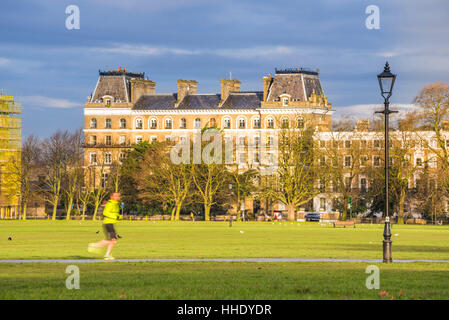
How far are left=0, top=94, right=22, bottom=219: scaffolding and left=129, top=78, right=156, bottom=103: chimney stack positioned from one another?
65.1 ft

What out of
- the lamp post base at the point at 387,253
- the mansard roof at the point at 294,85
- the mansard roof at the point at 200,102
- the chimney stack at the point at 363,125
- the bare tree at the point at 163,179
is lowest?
the lamp post base at the point at 387,253

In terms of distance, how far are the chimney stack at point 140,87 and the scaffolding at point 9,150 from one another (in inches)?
781

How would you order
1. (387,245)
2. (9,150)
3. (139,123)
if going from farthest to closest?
(139,123), (9,150), (387,245)

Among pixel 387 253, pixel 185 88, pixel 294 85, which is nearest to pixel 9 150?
pixel 185 88

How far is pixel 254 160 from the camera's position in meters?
141

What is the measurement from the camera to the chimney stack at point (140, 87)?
148m

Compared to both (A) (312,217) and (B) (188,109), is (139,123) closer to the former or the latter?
(B) (188,109)

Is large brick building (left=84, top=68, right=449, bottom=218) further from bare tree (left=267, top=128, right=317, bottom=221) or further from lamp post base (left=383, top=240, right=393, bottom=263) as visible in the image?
lamp post base (left=383, top=240, right=393, bottom=263)

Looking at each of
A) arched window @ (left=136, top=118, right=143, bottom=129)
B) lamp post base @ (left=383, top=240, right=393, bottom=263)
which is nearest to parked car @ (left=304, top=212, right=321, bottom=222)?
arched window @ (left=136, top=118, right=143, bottom=129)

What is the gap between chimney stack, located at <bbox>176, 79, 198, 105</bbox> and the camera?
148 metres

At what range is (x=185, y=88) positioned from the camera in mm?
148000

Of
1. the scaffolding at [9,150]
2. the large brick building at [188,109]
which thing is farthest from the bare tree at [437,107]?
the scaffolding at [9,150]

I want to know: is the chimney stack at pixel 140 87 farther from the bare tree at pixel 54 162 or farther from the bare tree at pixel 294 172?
the bare tree at pixel 294 172

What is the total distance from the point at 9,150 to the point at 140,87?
26.1m
